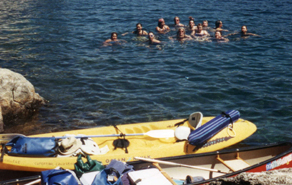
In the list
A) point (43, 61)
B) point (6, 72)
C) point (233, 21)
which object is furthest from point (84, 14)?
point (6, 72)

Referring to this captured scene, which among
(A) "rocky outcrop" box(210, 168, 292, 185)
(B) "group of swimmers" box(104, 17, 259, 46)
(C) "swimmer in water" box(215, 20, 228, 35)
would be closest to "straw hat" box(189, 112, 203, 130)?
(A) "rocky outcrop" box(210, 168, 292, 185)

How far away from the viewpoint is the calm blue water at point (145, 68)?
10391 millimetres

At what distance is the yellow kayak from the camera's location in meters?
7.13

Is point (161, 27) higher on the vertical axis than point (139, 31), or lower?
higher

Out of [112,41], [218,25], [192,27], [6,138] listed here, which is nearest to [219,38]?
[218,25]

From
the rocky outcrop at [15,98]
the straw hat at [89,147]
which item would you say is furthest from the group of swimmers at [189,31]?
the straw hat at [89,147]

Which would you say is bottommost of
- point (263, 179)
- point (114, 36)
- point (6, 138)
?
point (6, 138)

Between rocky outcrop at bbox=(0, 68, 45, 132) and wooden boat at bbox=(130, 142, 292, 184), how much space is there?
4.86m

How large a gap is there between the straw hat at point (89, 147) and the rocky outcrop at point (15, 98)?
9.74 ft

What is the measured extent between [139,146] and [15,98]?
13.9ft

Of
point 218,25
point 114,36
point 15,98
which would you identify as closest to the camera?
point 15,98

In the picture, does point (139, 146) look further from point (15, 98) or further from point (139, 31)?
point (139, 31)

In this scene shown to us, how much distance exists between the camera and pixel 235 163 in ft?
23.9

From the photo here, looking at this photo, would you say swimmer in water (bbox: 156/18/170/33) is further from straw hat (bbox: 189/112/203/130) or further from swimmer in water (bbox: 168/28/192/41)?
straw hat (bbox: 189/112/203/130)
